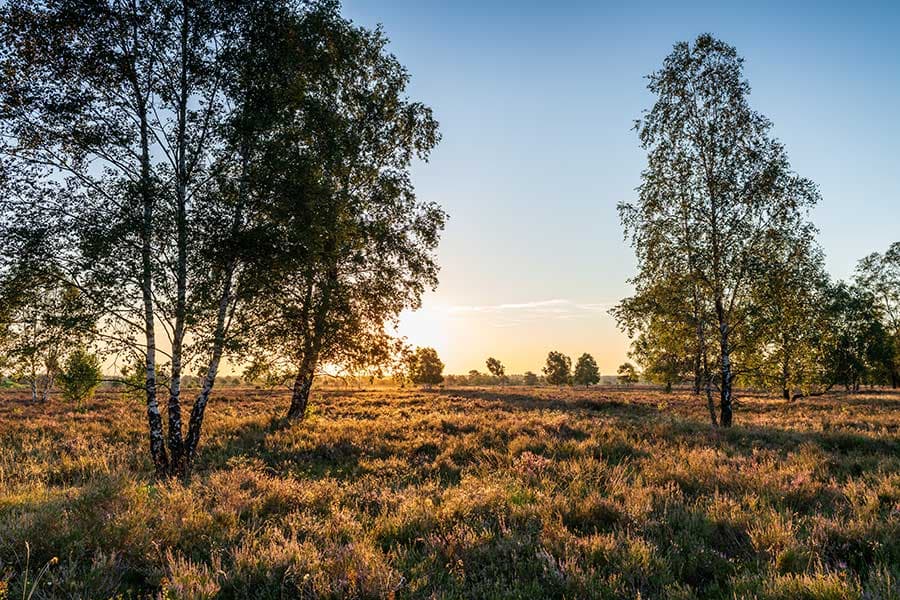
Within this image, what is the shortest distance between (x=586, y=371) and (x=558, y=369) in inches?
229

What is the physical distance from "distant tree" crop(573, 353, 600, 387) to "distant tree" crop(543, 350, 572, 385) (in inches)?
79.1

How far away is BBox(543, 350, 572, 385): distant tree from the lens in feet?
308

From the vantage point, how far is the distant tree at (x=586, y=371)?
302 feet

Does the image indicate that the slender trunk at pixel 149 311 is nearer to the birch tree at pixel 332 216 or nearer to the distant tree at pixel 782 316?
the birch tree at pixel 332 216

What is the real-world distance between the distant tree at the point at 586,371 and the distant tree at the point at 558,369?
2009mm

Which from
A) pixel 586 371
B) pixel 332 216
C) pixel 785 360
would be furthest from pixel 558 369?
pixel 332 216

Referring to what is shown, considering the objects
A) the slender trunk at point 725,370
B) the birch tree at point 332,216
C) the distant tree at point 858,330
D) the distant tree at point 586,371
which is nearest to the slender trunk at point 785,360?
the slender trunk at point 725,370

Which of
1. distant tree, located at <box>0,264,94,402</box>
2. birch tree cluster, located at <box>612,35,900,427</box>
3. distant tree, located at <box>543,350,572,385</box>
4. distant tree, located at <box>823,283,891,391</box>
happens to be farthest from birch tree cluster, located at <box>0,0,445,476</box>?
distant tree, located at <box>543,350,572,385</box>

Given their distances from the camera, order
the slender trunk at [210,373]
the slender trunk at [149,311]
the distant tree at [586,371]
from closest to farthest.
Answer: the slender trunk at [149,311] < the slender trunk at [210,373] < the distant tree at [586,371]

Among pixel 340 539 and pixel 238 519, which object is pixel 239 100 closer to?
pixel 238 519

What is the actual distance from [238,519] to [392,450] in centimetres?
655

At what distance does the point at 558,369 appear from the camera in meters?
94.5

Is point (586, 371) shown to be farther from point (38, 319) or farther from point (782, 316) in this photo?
point (38, 319)

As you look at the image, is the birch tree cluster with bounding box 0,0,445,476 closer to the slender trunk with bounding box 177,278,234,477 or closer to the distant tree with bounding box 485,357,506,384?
the slender trunk with bounding box 177,278,234,477
